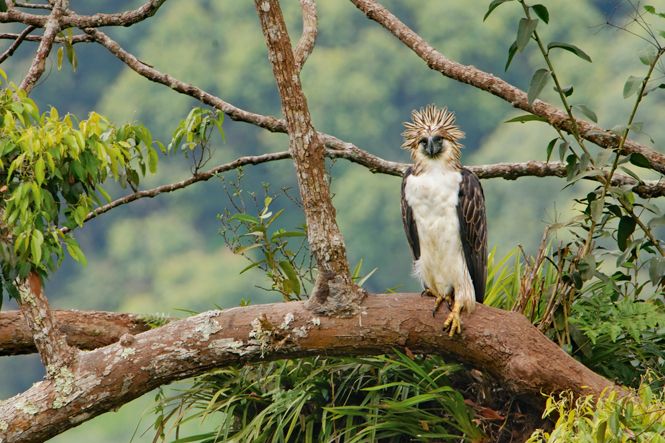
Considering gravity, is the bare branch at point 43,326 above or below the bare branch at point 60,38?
below

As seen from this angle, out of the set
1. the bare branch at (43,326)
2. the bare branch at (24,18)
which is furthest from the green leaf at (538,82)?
the bare branch at (24,18)

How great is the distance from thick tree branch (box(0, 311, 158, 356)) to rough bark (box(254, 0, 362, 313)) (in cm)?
167

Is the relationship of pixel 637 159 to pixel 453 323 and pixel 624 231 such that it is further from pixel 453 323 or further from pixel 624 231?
pixel 453 323

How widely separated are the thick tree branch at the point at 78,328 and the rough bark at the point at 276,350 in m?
1.07

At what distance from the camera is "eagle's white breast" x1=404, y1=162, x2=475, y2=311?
5414mm

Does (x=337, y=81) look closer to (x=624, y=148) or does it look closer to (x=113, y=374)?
(x=624, y=148)

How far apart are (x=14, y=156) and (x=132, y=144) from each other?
0.72 metres

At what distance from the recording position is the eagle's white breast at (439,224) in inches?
213

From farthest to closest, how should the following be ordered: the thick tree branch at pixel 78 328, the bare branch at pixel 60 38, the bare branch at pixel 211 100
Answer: the bare branch at pixel 60 38 → the bare branch at pixel 211 100 → the thick tree branch at pixel 78 328

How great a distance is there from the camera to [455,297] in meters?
5.29

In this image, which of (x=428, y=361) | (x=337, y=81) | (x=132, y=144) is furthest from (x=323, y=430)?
(x=337, y=81)

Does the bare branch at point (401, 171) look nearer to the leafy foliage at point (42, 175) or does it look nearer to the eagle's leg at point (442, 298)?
the eagle's leg at point (442, 298)

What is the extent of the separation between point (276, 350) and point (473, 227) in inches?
46.9

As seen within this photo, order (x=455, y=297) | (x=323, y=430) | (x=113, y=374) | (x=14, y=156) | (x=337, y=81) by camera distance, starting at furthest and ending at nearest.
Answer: (x=337, y=81)
(x=323, y=430)
(x=455, y=297)
(x=113, y=374)
(x=14, y=156)
